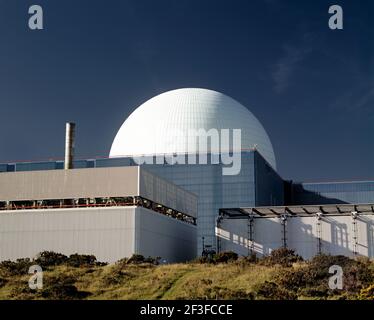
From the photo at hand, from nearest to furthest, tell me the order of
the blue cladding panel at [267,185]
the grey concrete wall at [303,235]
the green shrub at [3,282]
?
the green shrub at [3,282] → the grey concrete wall at [303,235] → the blue cladding panel at [267,185]

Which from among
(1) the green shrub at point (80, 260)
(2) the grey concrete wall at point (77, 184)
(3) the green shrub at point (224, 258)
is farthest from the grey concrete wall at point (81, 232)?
(3) the green shrub at point (224, 258)

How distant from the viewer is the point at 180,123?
102750mm

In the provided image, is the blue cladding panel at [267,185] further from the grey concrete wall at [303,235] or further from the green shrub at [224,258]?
the green shrub at [224,258]

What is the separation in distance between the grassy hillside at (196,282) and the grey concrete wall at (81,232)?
7.00 m

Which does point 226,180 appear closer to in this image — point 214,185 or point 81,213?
point 214,185

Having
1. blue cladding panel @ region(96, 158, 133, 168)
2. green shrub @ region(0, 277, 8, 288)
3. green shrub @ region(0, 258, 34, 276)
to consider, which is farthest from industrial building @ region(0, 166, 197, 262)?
blue cladding panel @ region(96, 158, 133, 168)

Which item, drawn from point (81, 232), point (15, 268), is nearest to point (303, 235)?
point (81, 232)

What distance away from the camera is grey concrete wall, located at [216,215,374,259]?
2552 inches

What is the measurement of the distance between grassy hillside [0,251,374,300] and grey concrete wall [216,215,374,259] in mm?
20001

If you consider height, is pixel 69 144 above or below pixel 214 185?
above

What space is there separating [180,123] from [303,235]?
40860 mm

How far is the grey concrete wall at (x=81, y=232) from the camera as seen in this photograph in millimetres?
53719
